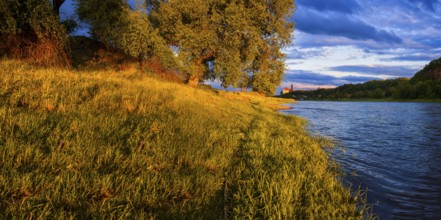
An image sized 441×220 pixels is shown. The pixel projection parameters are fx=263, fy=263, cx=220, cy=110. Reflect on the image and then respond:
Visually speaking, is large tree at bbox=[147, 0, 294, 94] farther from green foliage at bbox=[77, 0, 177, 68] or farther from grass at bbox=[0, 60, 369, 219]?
grass at bbox=[0, 60, 369, 219]

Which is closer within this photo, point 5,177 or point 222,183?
point 5,177

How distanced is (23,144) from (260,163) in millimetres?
5427

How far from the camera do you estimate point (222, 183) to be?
18.8 ft

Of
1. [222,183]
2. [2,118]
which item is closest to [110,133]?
[2,118]

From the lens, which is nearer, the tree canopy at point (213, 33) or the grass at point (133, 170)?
the grass at point (133, 170)

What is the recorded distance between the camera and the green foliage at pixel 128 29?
2302 cm

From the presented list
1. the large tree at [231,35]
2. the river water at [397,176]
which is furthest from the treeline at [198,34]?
the river water at [397,176]

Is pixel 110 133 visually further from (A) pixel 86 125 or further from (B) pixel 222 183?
(B) pixel 222 183

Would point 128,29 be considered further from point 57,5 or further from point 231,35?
point 231,35

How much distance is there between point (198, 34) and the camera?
22312 mm

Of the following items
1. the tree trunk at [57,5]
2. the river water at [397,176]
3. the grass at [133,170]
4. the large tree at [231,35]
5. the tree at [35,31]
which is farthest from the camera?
the large tree at [231,35]

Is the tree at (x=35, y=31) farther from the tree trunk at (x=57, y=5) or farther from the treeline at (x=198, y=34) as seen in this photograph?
the tree trunk at (x=57, y=5)

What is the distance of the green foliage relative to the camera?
23016 millimetres

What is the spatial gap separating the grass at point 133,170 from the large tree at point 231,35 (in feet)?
49.1
